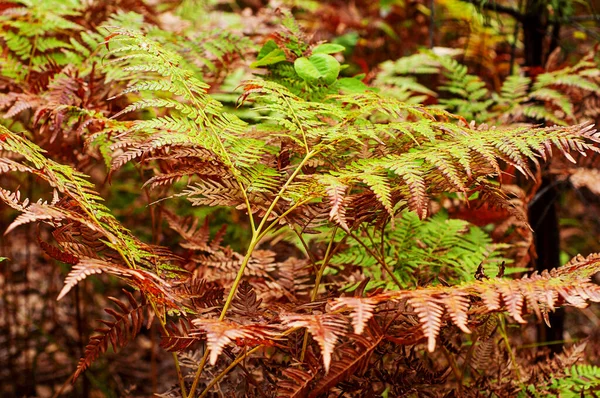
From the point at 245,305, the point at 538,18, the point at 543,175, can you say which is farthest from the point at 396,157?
the point at 538,18

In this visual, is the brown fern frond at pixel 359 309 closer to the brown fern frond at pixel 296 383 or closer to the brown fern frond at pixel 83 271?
the brown fern frond at pixel 296 383

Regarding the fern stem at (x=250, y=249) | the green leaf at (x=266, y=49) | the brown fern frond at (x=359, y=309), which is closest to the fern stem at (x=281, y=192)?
the fern stem at (x=250, y=249)

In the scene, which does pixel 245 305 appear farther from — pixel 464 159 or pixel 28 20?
pixel 28 20

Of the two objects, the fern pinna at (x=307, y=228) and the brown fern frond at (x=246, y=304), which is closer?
Result: the fern pinna at (x=307, y=228)

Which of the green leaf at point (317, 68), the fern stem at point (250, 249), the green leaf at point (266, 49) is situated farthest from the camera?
the green leaf at point (266, 49)

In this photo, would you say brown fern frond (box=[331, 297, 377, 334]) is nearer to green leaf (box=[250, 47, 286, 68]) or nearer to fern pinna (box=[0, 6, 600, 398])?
fern pinna (box=[0, 6, 600, 398])

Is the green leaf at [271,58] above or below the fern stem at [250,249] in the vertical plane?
above

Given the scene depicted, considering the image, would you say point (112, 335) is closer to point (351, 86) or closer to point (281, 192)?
point (281, 192)

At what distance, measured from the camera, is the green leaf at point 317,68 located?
1.46m

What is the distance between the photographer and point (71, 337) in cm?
297

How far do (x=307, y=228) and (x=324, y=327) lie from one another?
1.18 feet

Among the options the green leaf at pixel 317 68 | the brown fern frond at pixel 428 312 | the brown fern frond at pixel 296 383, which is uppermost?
the green leaf at pixel 317 68

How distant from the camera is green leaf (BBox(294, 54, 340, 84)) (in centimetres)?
146

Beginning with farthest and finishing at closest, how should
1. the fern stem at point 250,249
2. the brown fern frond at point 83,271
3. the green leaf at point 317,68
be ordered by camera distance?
1. the green leaf at point 317,68
2. the fern stem at point 250,249
3. the brown fern frond at point 83,271
